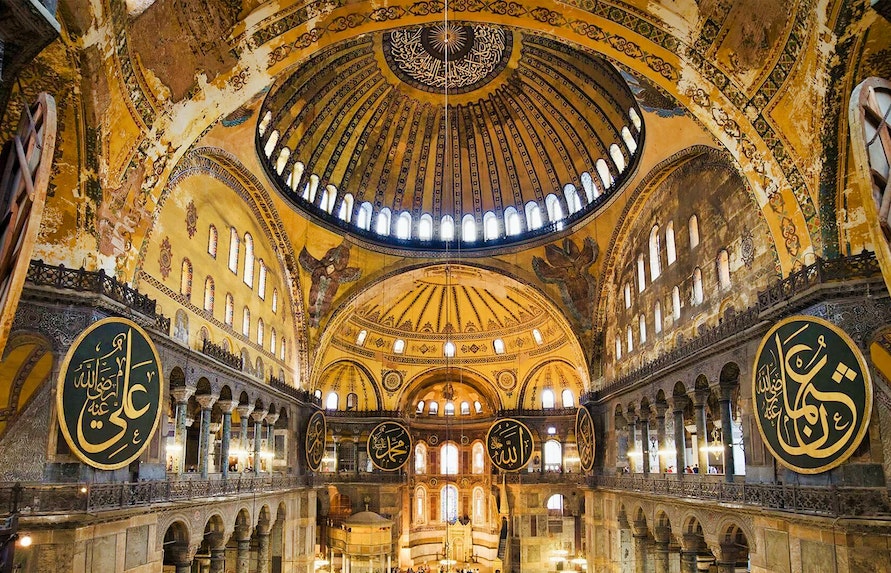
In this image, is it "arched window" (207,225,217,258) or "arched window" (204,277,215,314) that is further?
"arched window" (207,225,217,258)

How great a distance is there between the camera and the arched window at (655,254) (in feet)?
60.8

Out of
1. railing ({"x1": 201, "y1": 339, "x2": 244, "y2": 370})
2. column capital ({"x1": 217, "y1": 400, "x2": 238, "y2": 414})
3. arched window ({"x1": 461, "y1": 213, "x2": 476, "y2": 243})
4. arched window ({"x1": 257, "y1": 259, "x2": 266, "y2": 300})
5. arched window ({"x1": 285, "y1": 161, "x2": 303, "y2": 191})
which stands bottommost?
column capital ({"x1": 217, "y1": 400, "x2": 238, "y2": 414})

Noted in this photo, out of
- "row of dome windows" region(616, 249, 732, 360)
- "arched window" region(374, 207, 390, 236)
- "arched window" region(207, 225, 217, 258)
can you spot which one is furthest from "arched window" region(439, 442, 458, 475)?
"arched window" region(207, 225, 217, 258)

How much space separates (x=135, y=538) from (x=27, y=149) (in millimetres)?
8381

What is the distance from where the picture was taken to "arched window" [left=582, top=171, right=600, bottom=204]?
2239 centimetres

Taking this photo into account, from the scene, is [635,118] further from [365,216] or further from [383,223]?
[365,216]

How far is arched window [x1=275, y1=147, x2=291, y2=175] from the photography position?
2038cm

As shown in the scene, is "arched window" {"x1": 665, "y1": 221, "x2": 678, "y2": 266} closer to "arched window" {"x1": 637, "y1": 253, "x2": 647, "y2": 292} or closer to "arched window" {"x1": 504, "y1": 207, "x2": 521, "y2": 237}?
"arched window" {"x1": 637, "y1": 253, "x2": 647, "y2": 292}

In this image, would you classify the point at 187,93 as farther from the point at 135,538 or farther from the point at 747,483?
the point at 747,483

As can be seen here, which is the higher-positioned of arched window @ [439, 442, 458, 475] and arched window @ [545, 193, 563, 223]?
arched window @ [545, 193, 563, 223]

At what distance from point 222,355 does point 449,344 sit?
15401 mm

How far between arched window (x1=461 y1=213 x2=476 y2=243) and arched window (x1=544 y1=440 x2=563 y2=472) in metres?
11.2

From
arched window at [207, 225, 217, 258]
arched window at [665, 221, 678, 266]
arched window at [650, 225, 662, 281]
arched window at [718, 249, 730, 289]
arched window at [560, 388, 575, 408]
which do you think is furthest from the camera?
arched window at [560, 388, 575, 408]

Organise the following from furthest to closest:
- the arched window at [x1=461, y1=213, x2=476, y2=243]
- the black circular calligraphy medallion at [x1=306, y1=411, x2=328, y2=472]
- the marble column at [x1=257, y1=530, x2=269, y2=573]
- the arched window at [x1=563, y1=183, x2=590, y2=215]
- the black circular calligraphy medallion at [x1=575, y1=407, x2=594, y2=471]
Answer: the arched window at [x1=461, y1=213, x2=476, y2=243] < the black circular calligraphy medallion at [x1=575, y1=407, x2=594, y2=471] < the black circular calligraphy medallion at [x1=306, y1=411, x2=328, y2=472] < the arched window at [x1=563, y1=183, x2=590, y2=215] < the marble column at [x1=257, y1=530, x2=269, y2=573]
